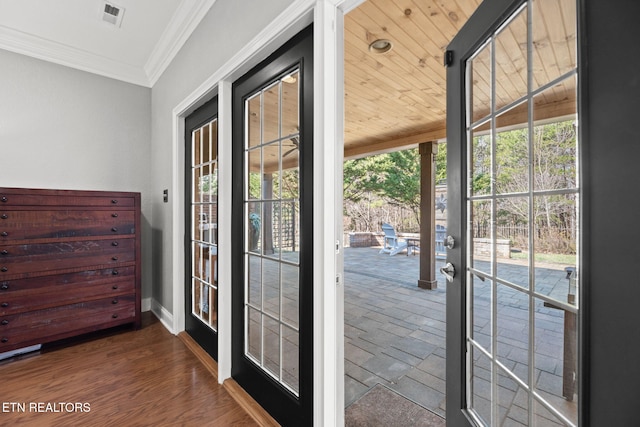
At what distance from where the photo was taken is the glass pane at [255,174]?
179 centimetres

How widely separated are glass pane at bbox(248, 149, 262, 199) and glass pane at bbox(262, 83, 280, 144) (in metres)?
0.12

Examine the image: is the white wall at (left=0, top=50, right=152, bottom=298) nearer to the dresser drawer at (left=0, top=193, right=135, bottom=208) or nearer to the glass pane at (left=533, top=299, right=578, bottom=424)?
the dresser drawer at (left=0, top=193, right=135, bottom=208)

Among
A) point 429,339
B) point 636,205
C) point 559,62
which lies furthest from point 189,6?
point 429,339

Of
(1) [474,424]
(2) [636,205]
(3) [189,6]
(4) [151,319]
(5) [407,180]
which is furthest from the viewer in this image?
(5) [407,180]

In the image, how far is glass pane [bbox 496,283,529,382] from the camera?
0.91 metres

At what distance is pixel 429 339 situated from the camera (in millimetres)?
2602

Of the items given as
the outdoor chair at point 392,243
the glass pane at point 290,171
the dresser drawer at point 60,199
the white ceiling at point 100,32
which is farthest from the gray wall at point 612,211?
the outdoor chair at point 392,243

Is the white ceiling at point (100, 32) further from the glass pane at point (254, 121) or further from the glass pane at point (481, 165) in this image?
the glass pane at point (481, 165)

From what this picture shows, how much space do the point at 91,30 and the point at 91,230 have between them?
5.76ft

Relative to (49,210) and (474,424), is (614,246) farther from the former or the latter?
(49,210)

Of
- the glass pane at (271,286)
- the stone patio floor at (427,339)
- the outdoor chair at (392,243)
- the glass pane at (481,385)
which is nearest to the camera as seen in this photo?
the stone patio floor at (427,339)

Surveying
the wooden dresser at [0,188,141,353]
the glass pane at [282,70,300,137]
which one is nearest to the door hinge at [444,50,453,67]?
the glass pane at [282,70,300,137]

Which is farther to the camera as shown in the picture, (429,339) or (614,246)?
(429,339)

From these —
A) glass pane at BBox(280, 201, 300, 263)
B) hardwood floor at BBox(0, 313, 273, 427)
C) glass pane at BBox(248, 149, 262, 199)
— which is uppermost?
glass pane at BBox(248, 149, 262, 199)
